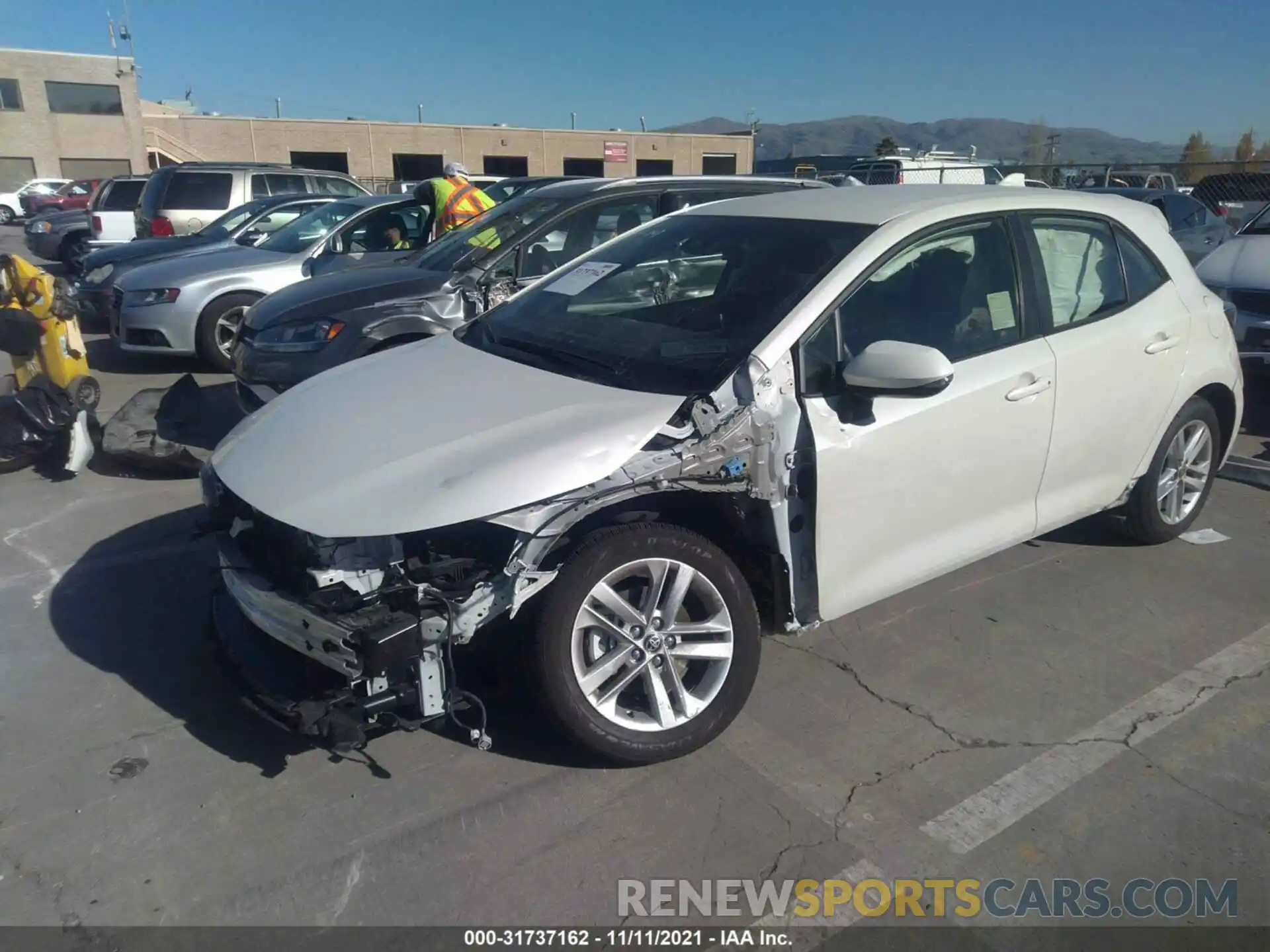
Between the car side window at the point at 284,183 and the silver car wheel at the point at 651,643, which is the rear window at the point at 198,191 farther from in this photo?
the silver car wheel at the point at 651,643

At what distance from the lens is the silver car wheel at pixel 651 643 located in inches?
119

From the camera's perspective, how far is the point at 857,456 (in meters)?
3.33

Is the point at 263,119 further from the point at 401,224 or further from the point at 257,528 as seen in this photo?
the point at 257,528

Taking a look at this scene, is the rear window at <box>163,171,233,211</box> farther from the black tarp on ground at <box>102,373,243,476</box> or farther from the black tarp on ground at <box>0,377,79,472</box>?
the black tarp on ground at <box>0,377,79,472</box>

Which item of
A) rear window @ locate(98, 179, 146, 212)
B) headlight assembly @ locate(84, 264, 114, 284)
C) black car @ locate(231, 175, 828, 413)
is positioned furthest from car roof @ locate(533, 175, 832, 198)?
rear window @ locate(98, 179, 146, 212)

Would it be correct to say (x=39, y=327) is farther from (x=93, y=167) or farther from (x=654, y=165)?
(x=654, y=165)

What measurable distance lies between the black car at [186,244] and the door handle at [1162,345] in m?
8.89

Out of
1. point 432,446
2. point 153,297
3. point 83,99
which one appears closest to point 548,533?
point 432,446

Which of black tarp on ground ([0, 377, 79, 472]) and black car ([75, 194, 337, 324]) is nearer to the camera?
black tarp on ground ([0, 377, 79, 472])

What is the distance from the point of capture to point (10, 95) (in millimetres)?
46656

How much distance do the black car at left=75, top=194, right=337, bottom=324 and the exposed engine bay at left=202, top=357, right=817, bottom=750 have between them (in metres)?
8.34

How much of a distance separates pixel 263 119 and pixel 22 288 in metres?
47.9

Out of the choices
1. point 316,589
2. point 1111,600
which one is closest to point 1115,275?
point 1111,600

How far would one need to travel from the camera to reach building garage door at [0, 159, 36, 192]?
154 ft
